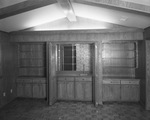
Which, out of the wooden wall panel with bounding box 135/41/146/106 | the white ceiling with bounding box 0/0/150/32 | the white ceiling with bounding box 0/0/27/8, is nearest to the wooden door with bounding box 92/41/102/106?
the white ceiling with bounding box 0/0/150/32

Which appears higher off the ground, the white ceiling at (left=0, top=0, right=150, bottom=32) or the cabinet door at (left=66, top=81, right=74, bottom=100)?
the white ceiling at (left=0, top=0, right=150, bottom=32)

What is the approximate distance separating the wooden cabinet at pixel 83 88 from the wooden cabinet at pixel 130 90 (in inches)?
49.4

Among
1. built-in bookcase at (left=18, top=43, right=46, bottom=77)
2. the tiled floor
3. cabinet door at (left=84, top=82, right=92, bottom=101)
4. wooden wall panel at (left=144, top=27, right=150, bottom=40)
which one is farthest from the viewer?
built-in bookcase at (left=18, top=43, right=46, bottom=77)

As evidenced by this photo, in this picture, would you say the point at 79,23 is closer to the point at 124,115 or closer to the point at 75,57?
the point at 75,57

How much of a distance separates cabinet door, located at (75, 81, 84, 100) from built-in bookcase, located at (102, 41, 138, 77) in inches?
47.8

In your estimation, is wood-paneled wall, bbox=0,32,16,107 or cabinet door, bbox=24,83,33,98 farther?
cabinet door, bbox=24,83,33,98

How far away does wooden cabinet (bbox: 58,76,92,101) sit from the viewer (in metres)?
4.95

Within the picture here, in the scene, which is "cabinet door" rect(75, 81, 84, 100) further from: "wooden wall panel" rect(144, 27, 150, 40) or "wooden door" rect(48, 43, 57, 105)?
"wooden wall panel" rect(144, 27, 150, 40)

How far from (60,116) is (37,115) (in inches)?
28.0

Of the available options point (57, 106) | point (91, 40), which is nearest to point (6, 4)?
point (91, 40)

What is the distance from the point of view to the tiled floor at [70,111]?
3652 mm

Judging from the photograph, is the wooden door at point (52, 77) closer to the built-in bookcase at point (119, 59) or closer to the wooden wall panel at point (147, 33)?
the built-in bookcase at point (119, 59)

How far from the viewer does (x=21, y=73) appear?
5.66 meters

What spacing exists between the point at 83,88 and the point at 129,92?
69.1 inches
